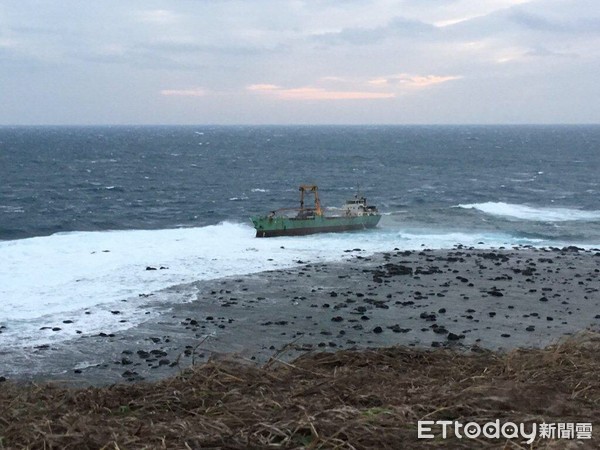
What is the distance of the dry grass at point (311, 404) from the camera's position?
235 inches

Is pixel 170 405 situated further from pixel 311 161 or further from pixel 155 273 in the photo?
pixel 311 161

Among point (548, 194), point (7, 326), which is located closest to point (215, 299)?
point (7, 326)

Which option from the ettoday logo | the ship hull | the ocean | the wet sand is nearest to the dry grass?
the ettoday logo

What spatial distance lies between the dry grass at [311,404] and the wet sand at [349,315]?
9300mm

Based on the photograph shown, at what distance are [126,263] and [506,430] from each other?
32.1 meters

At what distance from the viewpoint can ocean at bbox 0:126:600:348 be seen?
29609 millimetres

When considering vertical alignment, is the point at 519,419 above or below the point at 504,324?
above

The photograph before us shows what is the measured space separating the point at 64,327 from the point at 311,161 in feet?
318

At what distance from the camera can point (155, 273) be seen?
111 feet

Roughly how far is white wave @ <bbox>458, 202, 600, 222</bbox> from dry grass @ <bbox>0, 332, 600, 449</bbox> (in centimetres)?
4907

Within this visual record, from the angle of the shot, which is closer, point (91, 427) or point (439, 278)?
point (91, 427)

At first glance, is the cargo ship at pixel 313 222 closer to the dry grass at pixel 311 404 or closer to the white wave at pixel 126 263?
the white wave at pixel 126 263

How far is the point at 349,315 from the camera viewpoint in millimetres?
27438

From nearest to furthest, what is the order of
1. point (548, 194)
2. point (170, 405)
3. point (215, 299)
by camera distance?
point (170, 405) → point (215, 299) → point (548, 194)
